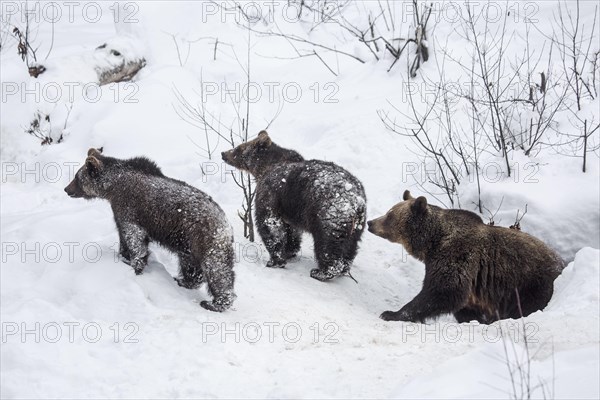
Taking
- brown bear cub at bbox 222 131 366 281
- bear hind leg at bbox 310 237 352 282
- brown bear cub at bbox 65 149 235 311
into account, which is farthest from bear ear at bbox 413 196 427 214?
brown bear cub at bbox 65 149 235 311

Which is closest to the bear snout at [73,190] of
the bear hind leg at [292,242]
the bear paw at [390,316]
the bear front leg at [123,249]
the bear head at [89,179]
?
the bear head at [89,179]

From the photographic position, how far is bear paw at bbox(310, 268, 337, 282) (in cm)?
798

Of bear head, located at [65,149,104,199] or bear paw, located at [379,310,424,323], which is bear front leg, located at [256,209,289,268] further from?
bear head, located at [65,149,104,199]

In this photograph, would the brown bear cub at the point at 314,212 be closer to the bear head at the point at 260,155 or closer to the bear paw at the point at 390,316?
the bear head at the point at 260,155

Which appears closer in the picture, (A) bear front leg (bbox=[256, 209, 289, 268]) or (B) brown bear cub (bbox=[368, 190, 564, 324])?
(B) brown bear cub (bbox=[368, 190, 564, 324])

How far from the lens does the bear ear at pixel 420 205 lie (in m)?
7.54

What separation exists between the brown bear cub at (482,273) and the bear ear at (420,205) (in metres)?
0.30

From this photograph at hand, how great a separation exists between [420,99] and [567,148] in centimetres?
314

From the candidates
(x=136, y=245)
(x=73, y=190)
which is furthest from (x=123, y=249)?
(x=73, y=190)

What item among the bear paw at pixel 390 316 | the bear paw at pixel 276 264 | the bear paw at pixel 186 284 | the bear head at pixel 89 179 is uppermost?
the bear head at pixel 89 179

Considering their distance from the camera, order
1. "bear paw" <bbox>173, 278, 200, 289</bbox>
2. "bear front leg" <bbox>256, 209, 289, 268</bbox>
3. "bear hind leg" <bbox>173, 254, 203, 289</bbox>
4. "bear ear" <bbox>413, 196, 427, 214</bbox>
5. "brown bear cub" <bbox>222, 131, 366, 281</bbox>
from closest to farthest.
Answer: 1. "bear hind leg" <bbox>173, 254, 203, 289</bbox>
2. "bear paw" <bbox>173, 278, 200, 289</bbox>
3. "bear ear" <bbox>413, 196, 427, 214</bbox>
4. "brown bear cub" <bbox>222, 131, 366, 281</bbox>
5. "bear front leg" <bbox>256, 209, 289, 268</bbox>

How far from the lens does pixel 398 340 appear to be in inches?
238

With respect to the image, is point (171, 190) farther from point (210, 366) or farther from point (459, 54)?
point (459, 54)

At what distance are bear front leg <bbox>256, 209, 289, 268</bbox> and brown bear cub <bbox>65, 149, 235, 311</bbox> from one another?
1.52 m
